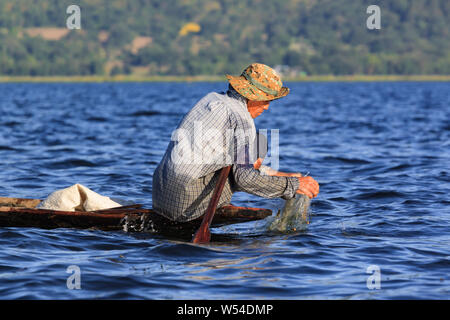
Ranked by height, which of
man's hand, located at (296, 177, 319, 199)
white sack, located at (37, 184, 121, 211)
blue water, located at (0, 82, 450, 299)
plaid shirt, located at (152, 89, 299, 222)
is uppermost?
plaid shirt, located at (152, 89, 299, 222)

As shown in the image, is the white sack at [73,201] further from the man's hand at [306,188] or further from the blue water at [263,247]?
the man's hand at [306,188]

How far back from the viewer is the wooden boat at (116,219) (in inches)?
342

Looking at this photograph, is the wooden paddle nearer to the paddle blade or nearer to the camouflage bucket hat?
the paddle blade

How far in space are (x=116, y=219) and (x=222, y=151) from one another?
1795 millimetres

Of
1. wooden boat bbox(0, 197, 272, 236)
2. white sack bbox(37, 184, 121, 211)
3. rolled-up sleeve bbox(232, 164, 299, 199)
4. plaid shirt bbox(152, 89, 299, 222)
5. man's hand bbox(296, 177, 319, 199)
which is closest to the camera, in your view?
plaid shirt bbox(152, 89, 299, 222)

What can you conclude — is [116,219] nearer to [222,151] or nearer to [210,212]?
[210,212]

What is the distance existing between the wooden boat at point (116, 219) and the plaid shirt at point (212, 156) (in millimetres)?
538

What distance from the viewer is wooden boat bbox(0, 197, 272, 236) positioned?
28.5 ft

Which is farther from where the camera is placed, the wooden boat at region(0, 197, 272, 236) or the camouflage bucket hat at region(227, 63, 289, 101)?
the wooden boat at region(0, 197, 272, 236)

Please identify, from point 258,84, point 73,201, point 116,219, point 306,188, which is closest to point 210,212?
point 306,188

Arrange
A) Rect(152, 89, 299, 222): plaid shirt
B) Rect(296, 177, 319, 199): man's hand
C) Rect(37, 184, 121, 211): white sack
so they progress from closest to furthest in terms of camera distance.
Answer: Rect(152, 89, 299, 222): plaid shirt → Rect(296, 177, 319, 199): man's hand → Rect(37, 184, 121, 211): white sack

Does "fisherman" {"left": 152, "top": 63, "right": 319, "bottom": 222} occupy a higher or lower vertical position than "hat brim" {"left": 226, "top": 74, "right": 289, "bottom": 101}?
lower

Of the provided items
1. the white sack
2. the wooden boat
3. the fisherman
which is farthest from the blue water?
the fisherman
